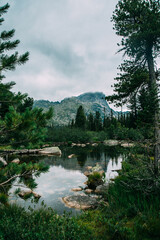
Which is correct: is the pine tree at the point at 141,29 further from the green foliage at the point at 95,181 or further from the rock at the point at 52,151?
the rock at the point at 52,151

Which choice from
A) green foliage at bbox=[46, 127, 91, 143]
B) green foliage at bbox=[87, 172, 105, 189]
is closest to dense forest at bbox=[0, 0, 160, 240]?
green foliage at bbox=[87, 172, 105, 189]

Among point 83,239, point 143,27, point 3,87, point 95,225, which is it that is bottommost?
point 95,225

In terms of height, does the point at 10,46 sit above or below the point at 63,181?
above

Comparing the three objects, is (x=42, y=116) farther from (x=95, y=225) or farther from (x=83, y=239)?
(x=95, y=225)

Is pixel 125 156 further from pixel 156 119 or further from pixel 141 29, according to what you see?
pixel 141 29

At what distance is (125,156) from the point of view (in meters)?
6.07

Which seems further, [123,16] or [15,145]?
[123,16]

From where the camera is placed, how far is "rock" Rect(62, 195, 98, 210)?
20.4ft

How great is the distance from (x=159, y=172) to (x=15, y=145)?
Result: 13.5 feet

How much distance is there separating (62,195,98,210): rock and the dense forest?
61cm

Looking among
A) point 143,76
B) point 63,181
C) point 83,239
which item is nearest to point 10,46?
point 143,76

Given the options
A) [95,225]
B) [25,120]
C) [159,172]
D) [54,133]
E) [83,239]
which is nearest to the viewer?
[25,120]

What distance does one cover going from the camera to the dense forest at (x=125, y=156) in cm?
302

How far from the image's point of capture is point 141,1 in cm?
714
